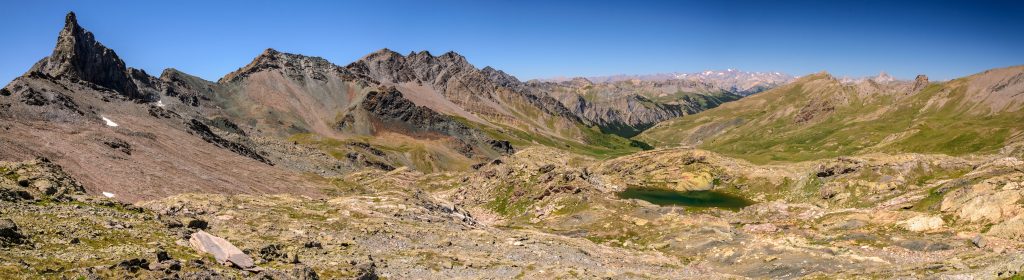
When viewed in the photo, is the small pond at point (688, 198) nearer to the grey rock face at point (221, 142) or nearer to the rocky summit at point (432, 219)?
the rocky summit at point (432, 219)

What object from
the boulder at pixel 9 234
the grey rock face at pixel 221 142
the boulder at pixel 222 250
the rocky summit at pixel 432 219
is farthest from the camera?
the grey rock face at pixel 221 142

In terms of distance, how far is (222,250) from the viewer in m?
40.6

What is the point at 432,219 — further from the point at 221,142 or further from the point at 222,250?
the point at 221,142

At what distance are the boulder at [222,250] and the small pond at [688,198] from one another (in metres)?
134

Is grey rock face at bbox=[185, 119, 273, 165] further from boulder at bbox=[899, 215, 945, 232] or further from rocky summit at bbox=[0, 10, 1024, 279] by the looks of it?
boulder at bbox=[899, 215, 945, 232]

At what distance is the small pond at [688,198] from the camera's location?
161750 millimetres

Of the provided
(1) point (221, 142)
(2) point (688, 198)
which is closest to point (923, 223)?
(2) point (688, 198)

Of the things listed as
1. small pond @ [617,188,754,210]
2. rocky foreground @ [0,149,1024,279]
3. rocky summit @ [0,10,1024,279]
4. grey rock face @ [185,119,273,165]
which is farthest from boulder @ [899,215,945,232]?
grey rock face @ [185,119,273,165]

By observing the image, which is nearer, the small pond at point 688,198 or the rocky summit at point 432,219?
the rocky summit at point 432,219

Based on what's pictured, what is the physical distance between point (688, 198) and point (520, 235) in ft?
365

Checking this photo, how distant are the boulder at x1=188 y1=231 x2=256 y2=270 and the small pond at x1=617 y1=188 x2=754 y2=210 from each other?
134097mm

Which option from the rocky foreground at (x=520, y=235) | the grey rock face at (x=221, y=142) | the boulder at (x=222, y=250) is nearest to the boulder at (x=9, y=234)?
the rocky foreground at (x=520, y=235)

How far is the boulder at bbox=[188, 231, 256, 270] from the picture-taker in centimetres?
3762

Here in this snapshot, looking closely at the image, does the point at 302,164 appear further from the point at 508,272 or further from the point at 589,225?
the point at 508,272
